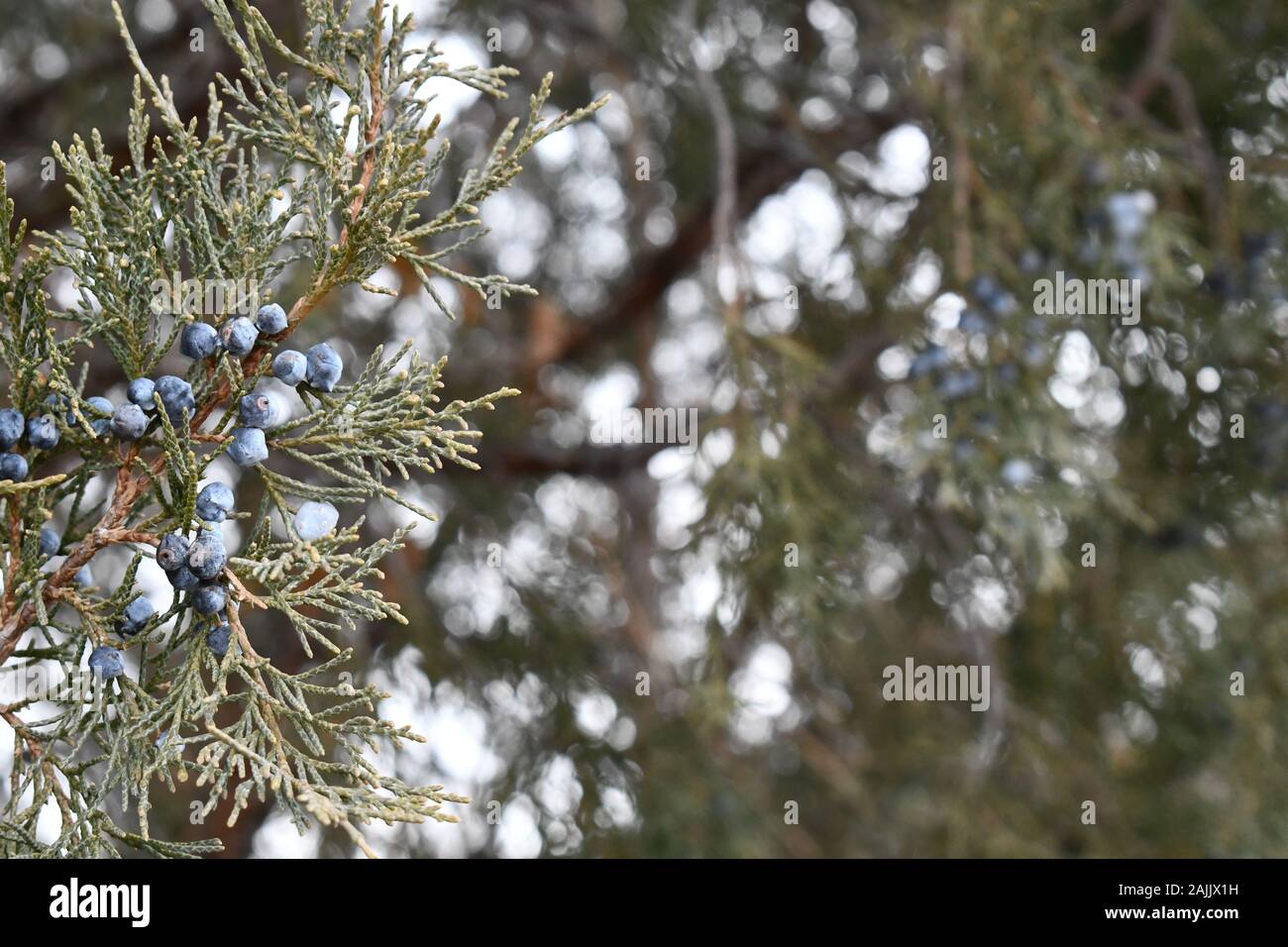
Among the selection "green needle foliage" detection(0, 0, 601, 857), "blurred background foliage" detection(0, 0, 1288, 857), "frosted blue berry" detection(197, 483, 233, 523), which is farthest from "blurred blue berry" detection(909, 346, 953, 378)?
"frosted blue berry" detection(197, 483, 233, 523)

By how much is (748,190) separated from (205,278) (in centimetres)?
315

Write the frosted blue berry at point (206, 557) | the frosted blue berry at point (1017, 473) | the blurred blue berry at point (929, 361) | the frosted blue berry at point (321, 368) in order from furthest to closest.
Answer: the blurred blue berry at point (929, 361), the frosted blue berry at point (1017, 473), the frosted blue berry at point (321, 368), the frosted blue berry at point (206, 557)

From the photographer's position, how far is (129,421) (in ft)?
3.51

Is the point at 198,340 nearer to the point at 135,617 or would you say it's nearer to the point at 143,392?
the point at 143,392

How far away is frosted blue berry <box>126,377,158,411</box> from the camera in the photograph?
1.07 m

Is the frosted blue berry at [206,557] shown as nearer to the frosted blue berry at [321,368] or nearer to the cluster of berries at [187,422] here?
the cluster of berries at [187,422]

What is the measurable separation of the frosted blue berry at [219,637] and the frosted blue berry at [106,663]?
8 cm

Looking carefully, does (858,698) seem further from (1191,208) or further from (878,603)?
(1191,208)

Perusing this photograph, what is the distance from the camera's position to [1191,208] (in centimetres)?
335

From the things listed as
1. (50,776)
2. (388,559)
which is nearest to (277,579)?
(50,776)

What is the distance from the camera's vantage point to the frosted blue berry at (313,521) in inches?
43.5

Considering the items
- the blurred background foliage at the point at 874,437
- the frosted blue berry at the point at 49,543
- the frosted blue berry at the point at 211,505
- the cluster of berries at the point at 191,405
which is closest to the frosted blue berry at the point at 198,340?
the cluster of berries at the point at 191,405

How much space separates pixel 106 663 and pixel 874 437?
2.58 metres

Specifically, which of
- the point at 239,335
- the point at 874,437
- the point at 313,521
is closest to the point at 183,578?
the point at 313,521
